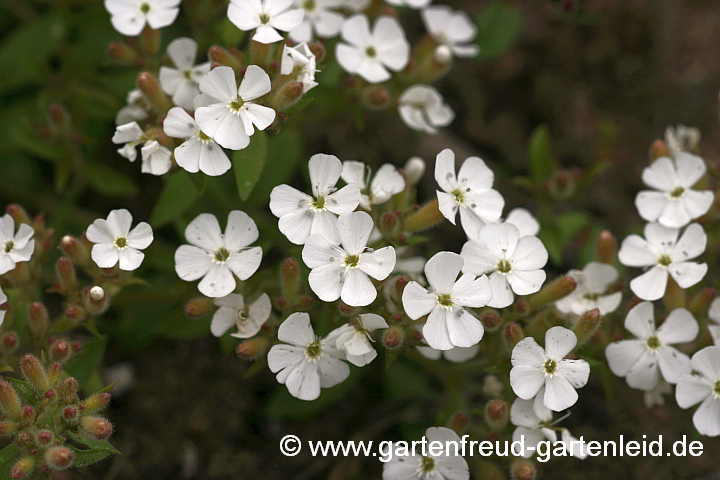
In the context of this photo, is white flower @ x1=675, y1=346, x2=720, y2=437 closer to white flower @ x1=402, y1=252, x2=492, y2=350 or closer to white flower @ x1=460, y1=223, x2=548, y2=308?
white flower @ x1=460, y1=223, x2=548, y2=308

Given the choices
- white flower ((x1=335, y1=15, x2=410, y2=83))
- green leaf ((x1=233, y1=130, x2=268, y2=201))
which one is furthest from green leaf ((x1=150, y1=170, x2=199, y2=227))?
white flower ((x1=335, y1=15, x2=410, y2=83))

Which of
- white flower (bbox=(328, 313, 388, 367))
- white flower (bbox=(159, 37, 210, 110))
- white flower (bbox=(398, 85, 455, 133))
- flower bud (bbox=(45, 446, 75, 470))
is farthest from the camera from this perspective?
white flower (bbox=(398, 85, 455, 133))

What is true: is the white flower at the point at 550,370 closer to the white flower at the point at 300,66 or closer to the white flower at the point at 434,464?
the white flower at the point at 434,464

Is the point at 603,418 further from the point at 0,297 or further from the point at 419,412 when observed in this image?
the point at 0,297

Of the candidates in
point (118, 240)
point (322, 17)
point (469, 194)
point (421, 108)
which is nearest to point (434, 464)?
point (469, 194)

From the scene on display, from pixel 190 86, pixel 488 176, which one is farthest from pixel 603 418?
pixel 190 86

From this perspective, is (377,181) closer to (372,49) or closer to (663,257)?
(372,49)
